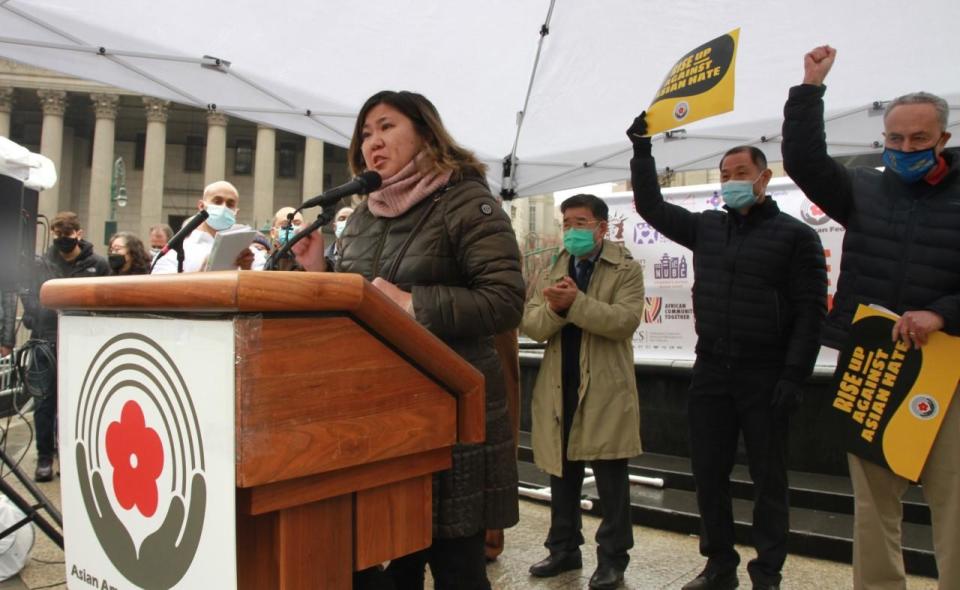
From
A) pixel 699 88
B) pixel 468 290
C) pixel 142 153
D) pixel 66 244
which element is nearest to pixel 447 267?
pixel 468 290

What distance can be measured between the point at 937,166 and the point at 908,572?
2.43 meters

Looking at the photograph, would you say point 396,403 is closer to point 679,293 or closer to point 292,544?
point 292,544

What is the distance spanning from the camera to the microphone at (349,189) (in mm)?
1727

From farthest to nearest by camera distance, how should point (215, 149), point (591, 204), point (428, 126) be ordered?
point (215, 149)
point (591, 204)
point (428, 126)

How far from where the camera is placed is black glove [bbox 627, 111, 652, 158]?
3.53m

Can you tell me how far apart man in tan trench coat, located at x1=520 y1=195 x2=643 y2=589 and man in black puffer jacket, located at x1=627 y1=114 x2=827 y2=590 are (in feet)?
1.24

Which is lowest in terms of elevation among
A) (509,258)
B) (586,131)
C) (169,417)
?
(169,417)

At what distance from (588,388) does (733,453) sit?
0.80m

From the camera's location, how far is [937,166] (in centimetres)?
255

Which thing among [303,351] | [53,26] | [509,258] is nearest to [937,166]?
[509,258]

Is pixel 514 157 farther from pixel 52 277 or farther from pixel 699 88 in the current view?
pixel 52 277

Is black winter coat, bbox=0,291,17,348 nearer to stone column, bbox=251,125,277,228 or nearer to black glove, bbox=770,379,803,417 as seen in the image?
black glove, bbox=770,379,803,417

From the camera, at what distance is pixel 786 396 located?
3.19 meters

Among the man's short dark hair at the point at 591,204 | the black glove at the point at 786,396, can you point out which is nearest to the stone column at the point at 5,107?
the man's short dark hair at the point at 591,204
